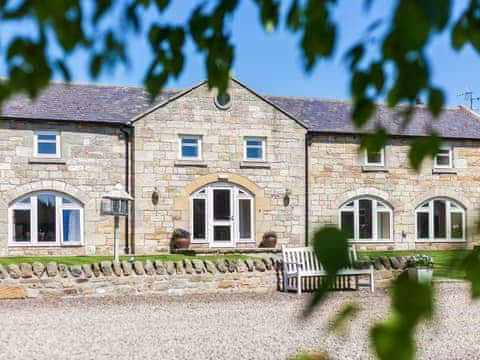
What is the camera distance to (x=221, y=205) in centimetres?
2214

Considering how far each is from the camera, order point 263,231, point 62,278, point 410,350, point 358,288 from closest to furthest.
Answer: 1. point 410,350
2. point 62,278
3. point 358,288
4. point 263,231

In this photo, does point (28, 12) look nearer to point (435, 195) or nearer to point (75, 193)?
point (75, 193)

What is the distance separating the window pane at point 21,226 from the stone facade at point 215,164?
3.30 m

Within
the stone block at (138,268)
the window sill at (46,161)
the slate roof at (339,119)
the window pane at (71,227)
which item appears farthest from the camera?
the slate roof at (339,119)

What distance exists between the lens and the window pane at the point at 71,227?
808 inches

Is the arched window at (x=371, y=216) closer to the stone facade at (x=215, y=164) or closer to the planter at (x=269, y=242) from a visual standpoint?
the stone facade at (x=215, y=164)

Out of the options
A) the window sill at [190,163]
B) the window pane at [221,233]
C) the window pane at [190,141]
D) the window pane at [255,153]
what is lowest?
the window pane at [221,233]

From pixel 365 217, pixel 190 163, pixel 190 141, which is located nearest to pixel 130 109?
pixel 190 141

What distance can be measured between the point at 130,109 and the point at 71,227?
14.4ft

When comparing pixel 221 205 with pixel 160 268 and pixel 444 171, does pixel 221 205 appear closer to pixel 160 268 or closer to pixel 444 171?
pixel 444 171

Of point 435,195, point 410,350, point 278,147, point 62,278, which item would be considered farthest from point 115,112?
point 410,350

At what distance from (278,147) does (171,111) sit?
3862 mm

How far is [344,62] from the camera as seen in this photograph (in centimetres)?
153

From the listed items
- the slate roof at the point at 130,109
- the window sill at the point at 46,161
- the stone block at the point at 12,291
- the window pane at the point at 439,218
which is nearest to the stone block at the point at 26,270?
the stone block at the point at 12,291
